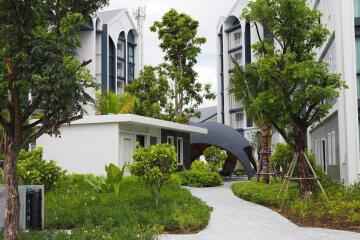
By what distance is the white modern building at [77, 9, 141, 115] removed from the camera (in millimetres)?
48281

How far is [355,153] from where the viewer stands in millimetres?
17719

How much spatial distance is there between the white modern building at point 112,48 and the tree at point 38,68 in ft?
124

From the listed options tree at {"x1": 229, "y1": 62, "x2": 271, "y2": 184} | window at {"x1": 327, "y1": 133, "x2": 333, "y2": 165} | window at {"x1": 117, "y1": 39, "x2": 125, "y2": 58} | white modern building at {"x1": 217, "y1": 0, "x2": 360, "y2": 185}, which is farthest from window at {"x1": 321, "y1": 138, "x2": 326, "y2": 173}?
window at {"x1": 117, "y1": 39, "x2": 125, "y2": 58}

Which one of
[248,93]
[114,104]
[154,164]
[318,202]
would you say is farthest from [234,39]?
[154,164]

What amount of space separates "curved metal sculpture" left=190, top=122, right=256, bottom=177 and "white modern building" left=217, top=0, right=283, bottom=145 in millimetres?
20065

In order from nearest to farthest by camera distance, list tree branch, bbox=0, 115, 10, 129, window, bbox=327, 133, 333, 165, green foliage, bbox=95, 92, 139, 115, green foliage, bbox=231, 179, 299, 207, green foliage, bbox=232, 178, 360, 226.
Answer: tree branch, bbox=0, 115, 10, 129 < green foliage, bbox=232, 178, 360, 226 < green foliage, bbox=231, 179, 299, 207 < window, bbox=327, 133, 333, 165 < green foliage, bbox=95, 92, 139, 115

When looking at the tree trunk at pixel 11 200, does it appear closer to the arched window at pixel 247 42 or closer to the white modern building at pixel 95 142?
the white modern building at pixel 95 142

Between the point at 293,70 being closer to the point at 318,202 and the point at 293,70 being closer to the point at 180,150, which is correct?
the point at 318,202

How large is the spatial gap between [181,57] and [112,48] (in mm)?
23590

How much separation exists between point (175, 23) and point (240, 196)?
1463cm

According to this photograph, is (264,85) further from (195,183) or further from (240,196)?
(195,183)

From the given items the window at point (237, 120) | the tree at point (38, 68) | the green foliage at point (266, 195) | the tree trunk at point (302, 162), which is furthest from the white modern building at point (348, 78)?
the window at point (237, 120)

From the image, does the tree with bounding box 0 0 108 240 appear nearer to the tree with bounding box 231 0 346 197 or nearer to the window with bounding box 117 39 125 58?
the tree with bounding box 231 0 346 197

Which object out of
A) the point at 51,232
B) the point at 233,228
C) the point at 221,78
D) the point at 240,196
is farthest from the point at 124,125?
the point at 221,78
